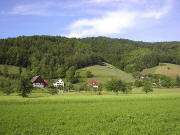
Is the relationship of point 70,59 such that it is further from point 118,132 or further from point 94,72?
point 118,132

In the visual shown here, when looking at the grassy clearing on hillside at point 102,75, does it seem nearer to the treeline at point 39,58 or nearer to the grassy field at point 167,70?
the treeline at point 39,58

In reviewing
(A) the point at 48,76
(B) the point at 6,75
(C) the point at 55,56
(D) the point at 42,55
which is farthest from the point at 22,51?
(B) the point at 6,75

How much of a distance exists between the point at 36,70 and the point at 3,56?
2925 cm

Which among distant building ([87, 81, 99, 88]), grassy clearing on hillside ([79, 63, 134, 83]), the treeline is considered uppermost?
the treeline

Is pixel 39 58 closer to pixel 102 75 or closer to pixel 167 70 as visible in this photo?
pixel 102 75

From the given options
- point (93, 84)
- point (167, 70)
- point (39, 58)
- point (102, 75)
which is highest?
point (39, 58)

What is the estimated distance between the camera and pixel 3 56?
16088cm

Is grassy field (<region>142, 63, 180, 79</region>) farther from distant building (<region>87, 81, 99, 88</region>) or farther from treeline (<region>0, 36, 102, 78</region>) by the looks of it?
distant building (<region>87, 81, 99, 88</region>)

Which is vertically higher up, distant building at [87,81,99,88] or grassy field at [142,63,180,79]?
grassy field at [142,63,180,79]

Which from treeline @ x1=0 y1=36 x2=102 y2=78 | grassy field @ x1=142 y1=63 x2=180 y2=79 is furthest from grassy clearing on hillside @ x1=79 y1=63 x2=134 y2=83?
grassy field @ x1=142 y1=63 x2=180 y2=79

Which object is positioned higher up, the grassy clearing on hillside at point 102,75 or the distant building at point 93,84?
the grassy clearing on hillside at point 102,75

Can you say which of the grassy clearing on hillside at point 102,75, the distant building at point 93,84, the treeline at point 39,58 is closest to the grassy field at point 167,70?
the grassy clearing on hillside at point 102,75

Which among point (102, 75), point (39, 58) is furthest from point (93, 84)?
point (39, 58)

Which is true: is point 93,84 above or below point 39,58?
below
